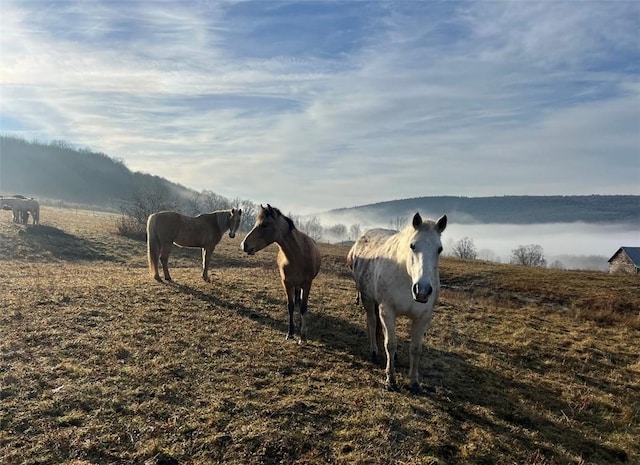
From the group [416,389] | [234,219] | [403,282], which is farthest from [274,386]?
[234,219]

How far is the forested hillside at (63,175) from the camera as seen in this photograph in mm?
135125

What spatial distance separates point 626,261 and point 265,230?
7200cm

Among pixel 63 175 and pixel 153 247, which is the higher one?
pixel 63 175

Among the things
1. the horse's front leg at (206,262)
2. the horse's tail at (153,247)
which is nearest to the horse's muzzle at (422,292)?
the horse's front leg at (206,262)

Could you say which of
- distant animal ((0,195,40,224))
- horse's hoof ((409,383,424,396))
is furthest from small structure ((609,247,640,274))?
distant animal ((0,195,40,224))

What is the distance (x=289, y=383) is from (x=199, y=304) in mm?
4671

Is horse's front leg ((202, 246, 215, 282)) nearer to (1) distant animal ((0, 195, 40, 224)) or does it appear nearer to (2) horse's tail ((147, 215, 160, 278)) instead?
(2) horse's tail ((147, 215, 160, 278))

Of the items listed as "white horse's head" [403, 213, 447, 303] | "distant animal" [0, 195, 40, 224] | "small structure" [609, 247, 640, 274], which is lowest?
"small structure" [609, 247, 640, 274]

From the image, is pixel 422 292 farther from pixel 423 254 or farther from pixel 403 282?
pixel 403 282

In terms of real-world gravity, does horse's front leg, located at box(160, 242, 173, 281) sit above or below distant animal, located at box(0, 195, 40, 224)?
below

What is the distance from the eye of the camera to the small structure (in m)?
59.3

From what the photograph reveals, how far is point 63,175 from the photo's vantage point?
14362cm

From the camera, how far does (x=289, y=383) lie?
5.91 metres

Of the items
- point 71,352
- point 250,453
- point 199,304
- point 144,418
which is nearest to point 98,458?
point 144,418
